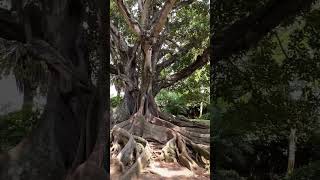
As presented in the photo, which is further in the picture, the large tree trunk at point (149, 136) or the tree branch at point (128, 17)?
the tree branch at point (128, 17)

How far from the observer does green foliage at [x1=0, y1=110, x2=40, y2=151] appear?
2.28 metres

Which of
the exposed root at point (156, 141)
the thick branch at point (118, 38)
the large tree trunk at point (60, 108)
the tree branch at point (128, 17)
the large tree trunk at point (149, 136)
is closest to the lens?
the large tree trunk at point (60, 108)

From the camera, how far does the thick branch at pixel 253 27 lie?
Result: 2.05 metres

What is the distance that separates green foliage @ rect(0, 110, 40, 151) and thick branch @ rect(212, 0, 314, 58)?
1.15 meters

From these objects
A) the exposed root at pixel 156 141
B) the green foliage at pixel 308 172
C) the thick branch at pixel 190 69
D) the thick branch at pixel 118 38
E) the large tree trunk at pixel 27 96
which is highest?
the thick branch at pixel 118 38

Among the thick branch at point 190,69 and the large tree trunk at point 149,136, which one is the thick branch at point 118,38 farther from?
the thick branch at point 190,69

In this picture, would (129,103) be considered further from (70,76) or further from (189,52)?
(70,76)

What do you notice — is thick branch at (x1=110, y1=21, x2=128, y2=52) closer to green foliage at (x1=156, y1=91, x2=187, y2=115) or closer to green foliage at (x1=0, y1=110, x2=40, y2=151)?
green foliage at (x1=0, y1=110, x2=40, y2=151)

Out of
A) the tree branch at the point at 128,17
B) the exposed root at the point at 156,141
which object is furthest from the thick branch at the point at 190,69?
the tree branch at the point at 128,17

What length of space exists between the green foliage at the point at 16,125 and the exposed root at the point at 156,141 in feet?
7.15

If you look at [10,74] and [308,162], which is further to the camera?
[10,74]

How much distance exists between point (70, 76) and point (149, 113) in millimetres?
4135

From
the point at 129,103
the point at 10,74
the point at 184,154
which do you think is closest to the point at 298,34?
the point at 10,74

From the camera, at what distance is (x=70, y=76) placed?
217cm
